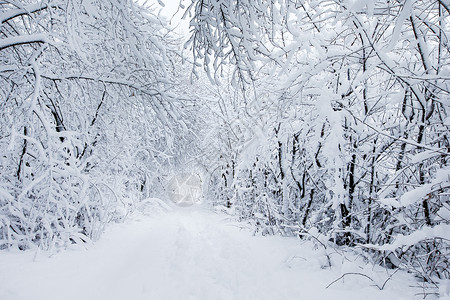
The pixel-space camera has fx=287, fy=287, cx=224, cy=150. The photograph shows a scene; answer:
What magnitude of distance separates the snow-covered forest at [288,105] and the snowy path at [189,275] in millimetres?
337

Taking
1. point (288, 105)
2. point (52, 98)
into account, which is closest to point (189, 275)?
point (288, 105)

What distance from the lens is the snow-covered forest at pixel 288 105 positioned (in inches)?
97.8

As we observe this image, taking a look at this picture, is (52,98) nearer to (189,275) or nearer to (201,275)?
(189,275)

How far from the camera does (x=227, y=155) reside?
547 inches

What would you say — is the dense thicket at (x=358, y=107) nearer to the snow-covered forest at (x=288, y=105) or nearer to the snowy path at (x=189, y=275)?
the snow-covered forest at (x=288, y=105)

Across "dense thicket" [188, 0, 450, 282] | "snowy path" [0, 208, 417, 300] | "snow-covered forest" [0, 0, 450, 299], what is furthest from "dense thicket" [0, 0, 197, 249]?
"dense thicket" [188, 0, 450, 282]

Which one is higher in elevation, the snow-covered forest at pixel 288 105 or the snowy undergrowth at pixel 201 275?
the snow-covered forest at pixel 288 105

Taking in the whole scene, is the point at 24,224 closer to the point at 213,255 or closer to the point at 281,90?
the point at 213,255

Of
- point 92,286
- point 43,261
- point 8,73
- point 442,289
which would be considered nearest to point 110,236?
point 43,261

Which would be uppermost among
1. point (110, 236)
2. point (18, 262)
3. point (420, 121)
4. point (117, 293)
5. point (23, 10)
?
point (23, 10)

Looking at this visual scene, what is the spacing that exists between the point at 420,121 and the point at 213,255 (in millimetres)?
3571

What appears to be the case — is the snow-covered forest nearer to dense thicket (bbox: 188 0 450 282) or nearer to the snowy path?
dense thicket (bbox: 188 0 450 282)

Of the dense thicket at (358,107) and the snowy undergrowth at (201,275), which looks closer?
the dense thicket at (358,107)

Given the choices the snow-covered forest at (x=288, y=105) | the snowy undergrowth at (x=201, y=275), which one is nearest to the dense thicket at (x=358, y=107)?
the snow-covered forest at (x=288, y=105)
